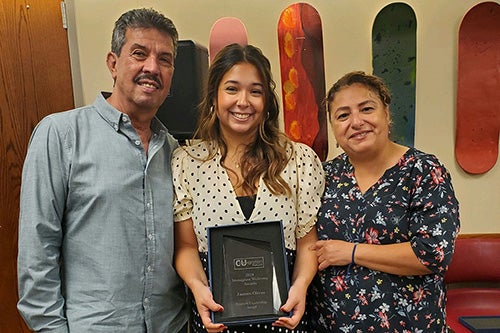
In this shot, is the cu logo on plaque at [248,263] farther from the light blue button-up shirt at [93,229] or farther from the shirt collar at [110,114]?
the shirt collar at [110,114]

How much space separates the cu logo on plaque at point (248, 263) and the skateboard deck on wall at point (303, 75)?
1.47 m

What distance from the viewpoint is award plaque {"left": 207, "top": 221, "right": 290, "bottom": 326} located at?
127 centimetres

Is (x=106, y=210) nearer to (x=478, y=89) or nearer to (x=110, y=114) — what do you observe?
(x=110, y=114)

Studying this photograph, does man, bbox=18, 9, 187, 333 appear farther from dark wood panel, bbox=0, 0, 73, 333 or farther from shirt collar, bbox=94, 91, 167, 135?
dark wood panel, bbox=0, 0, 73, 333

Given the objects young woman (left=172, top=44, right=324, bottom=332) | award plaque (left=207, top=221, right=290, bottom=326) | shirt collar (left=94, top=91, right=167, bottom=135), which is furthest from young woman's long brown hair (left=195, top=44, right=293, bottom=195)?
shirt collar (left=94, top=91, right=167, bottom=135)

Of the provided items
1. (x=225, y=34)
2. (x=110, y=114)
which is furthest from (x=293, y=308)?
(x=225, y=34)

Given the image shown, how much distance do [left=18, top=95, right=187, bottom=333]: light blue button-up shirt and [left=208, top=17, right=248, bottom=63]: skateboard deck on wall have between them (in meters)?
1.32

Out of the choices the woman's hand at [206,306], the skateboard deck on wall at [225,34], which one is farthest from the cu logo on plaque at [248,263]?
the skateboard deck on wall at [225,34]

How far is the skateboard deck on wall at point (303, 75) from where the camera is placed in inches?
101

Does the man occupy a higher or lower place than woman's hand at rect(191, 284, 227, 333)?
higher

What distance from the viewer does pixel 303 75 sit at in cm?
261

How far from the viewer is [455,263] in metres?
2.46

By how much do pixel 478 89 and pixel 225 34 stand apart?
1598 mm

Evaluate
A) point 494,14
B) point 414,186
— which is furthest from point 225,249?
point 494,14
